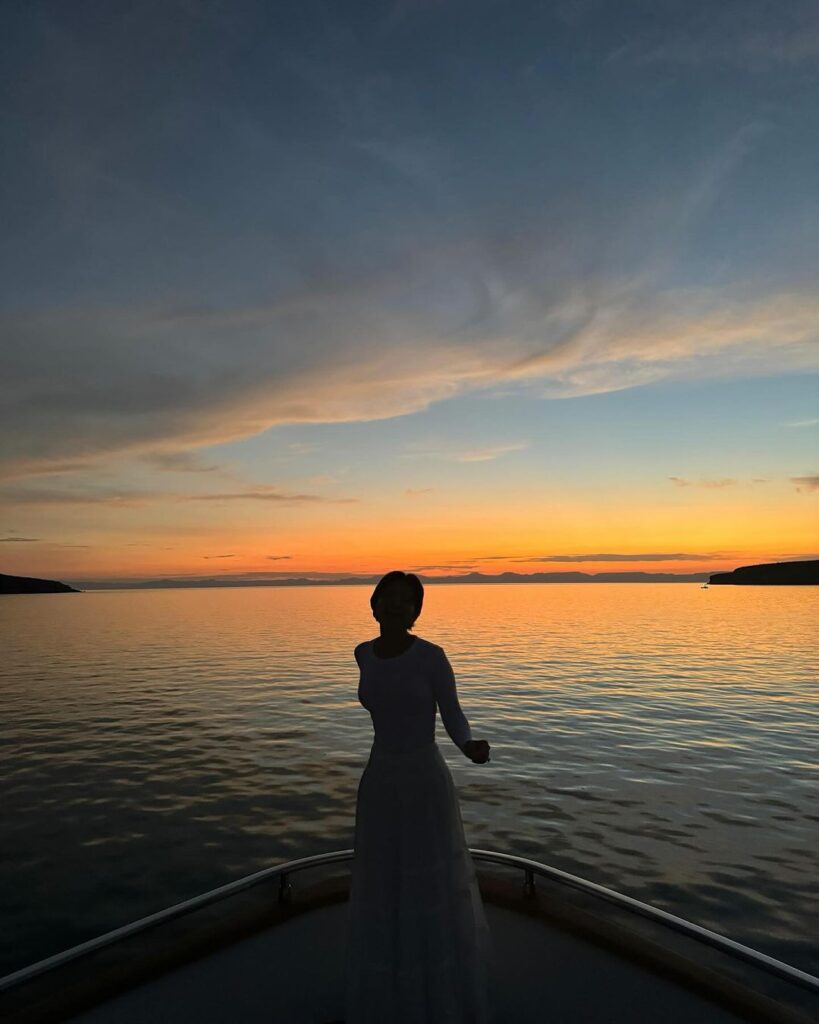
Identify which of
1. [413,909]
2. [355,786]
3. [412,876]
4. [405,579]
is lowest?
[355,786]

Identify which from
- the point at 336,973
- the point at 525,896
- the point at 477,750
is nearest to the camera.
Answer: the point at 477,750

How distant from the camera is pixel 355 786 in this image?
15.2 metres

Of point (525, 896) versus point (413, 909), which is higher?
point (413, 909)

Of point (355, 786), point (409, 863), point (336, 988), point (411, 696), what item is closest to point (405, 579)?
point (411, 696)

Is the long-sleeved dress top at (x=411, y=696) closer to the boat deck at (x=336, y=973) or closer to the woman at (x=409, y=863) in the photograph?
the woman at (x=409, y=863)

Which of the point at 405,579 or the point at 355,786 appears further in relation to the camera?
the point at 355,786

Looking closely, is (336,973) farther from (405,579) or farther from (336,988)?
(405,579)

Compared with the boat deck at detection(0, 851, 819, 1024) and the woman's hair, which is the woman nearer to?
the woman's hair

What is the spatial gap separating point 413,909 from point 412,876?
0.63 ft

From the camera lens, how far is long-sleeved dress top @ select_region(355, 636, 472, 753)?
12.9ft

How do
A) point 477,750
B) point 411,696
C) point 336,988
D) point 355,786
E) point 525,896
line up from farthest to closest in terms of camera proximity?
point 355,786, point 525,896, point 336,988, point 411,696, point 477,750

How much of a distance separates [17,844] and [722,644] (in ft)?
181

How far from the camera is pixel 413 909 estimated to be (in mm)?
4023

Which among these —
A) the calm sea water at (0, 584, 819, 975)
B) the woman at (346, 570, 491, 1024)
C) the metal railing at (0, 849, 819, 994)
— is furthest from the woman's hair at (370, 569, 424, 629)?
the calm sea water at (0, 584, 819, 975)
